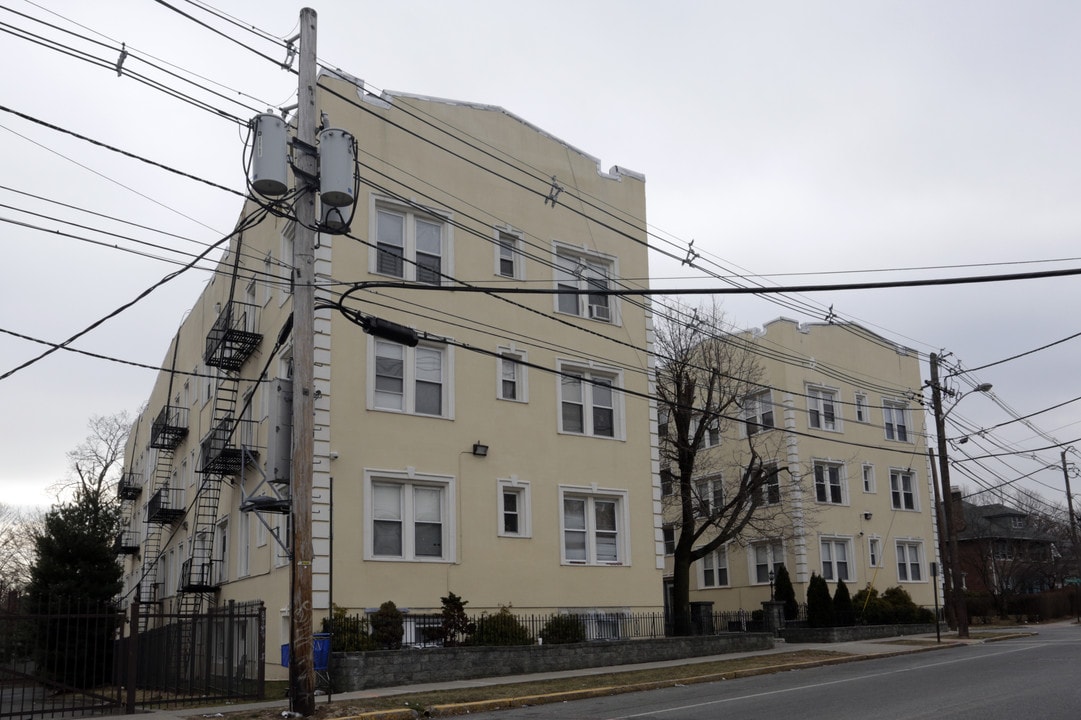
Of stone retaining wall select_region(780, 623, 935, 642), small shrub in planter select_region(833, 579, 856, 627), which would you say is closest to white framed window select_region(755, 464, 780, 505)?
small shrub in planter select_region(833, 579, 856, 627)

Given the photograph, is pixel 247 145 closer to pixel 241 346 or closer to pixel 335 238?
pixel 335 238

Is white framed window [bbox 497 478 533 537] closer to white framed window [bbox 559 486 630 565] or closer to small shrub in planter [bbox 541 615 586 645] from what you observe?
white framed window [bbox 559 486 630 565]

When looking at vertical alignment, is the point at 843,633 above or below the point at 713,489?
below

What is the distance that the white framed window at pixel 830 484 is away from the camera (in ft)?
127

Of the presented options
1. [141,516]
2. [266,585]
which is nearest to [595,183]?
[266,585]

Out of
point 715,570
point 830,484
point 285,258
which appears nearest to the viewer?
point 285,258

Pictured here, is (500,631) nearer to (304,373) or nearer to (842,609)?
(304,373)

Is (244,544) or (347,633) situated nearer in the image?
(347,633)

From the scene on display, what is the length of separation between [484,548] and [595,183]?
1074 cm

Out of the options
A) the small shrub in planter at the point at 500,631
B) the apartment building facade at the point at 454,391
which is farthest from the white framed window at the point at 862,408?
the small shrub in planter at the point at 500,631

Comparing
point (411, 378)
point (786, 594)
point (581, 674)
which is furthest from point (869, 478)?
point (411, 378)

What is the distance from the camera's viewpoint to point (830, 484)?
3938cm

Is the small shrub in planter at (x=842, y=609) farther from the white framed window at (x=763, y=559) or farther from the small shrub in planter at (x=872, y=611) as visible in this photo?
the white framed window at (x=763, y=559)

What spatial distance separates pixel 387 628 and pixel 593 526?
24.3 feet
